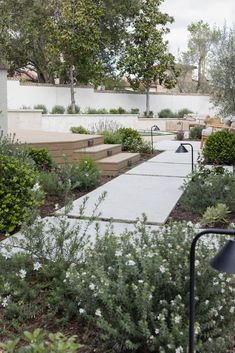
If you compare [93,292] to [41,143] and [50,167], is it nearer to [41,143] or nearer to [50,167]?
[50,167]

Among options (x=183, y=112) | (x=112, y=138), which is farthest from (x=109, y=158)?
(x=183, y=112)

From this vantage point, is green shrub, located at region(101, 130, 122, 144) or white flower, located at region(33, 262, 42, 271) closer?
white flower, located at region(33, 262, 42, 271)

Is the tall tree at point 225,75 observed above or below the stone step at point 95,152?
above

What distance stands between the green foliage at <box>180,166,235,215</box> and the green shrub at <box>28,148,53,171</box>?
2336 millimetres

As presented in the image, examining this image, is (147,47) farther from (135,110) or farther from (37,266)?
(37,266)

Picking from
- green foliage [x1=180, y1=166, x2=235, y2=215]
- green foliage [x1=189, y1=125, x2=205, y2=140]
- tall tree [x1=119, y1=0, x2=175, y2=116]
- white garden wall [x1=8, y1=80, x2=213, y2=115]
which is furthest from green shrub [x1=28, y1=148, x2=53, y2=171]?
tall tree [x1=119, y1=0, x2=175, y2=116]

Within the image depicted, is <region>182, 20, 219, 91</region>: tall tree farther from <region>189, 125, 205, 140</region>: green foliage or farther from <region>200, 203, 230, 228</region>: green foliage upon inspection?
<region>200, 203, 230, 228</region>: green foliage

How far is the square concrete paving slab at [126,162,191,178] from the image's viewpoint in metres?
8.05

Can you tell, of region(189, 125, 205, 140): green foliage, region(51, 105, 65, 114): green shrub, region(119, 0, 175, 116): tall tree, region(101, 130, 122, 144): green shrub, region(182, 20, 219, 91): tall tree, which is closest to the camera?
region(101, 130, 122, 144): green shrub

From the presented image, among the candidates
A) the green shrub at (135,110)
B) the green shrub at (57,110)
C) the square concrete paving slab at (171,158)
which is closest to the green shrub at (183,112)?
the green shrub at (135,110)

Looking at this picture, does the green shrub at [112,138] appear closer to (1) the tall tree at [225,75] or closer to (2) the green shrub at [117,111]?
(1) the tall tree at [225,75]

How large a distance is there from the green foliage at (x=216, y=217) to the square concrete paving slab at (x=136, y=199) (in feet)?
1.52

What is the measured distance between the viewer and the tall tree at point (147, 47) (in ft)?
75.7

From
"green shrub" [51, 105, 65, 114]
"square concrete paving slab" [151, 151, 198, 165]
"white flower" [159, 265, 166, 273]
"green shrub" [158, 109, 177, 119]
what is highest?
"green shrub" [51, 105, 65, 114]
